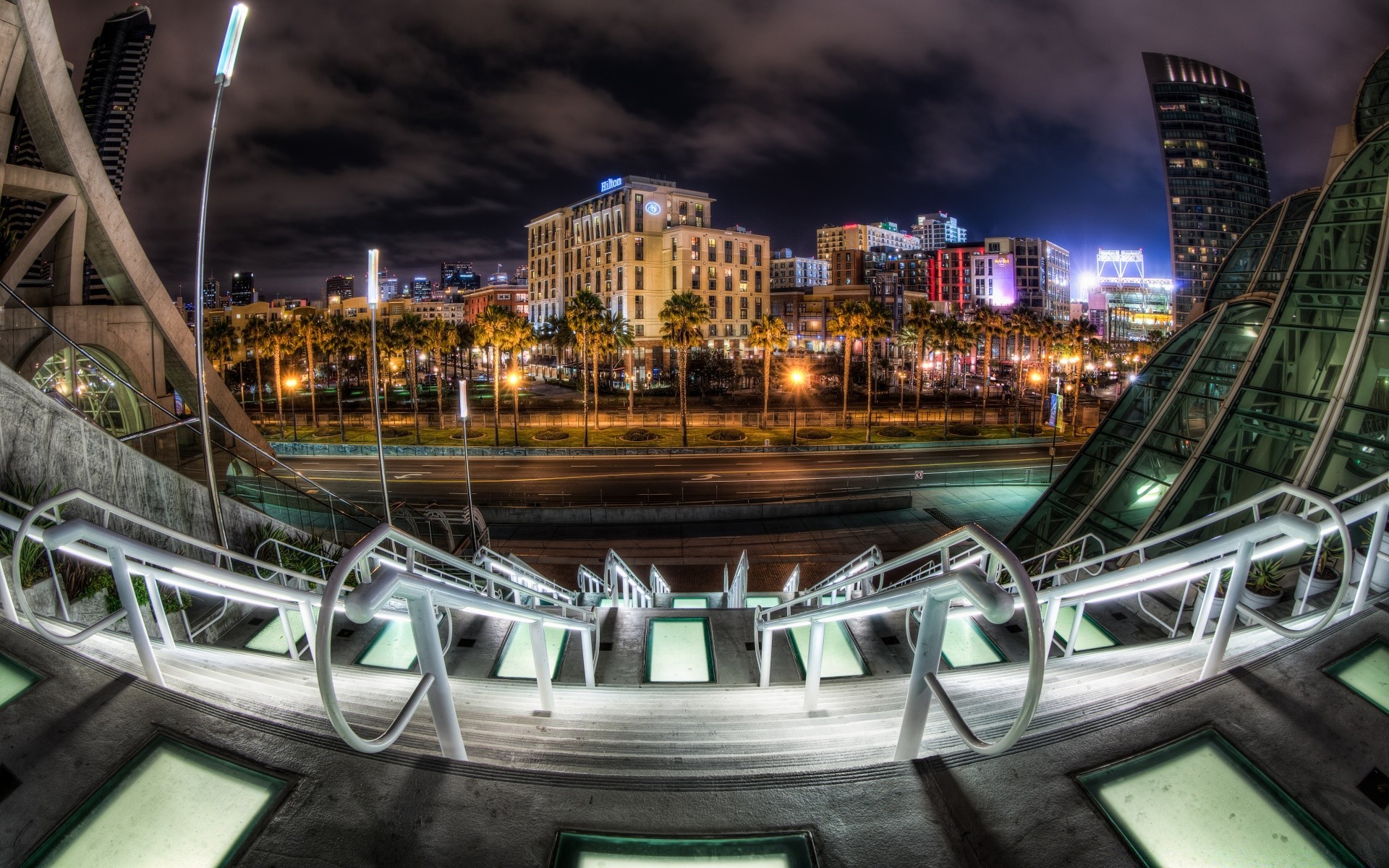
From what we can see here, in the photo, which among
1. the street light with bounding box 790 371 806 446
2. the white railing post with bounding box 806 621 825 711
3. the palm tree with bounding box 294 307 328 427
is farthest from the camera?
the palm tree with bounding box 294 307 328 427

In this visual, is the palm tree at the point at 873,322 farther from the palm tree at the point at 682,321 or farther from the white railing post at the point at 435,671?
the white railing post at the point at 435,671

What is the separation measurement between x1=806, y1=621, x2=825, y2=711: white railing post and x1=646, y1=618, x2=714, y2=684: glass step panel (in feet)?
8.44

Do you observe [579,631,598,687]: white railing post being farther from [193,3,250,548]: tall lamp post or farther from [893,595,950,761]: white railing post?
[193,3,250,548]: tall lamp post

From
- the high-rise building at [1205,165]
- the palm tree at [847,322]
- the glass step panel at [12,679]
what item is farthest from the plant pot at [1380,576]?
A: the high-rise building at [1205,165]

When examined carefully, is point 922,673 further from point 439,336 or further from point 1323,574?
point 439,336

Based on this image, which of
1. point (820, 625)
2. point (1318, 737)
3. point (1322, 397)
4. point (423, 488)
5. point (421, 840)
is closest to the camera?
point (421, 840)

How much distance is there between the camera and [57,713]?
3805mm

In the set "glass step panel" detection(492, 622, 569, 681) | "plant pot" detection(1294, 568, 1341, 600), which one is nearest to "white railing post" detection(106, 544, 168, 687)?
"glass step panel" detection(492, 622, 569, 681)

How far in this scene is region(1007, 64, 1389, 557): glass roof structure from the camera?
46.6ft

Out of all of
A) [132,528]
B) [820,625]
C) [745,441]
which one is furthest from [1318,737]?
[745,441]

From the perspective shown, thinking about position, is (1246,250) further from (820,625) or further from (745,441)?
(820,625)

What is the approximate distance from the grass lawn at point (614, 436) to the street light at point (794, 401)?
0.63 metres

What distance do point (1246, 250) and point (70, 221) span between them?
52.4m

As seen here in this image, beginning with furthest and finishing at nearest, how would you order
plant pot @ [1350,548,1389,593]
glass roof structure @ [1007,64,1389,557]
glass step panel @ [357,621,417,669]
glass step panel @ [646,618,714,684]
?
glass roof structure @ [1007,64,1389,557]
glass step panel @ [646,618,714,684]
glass step panel @ [357,621,417,669]
plant pot @ [1350,548,1389,593]
